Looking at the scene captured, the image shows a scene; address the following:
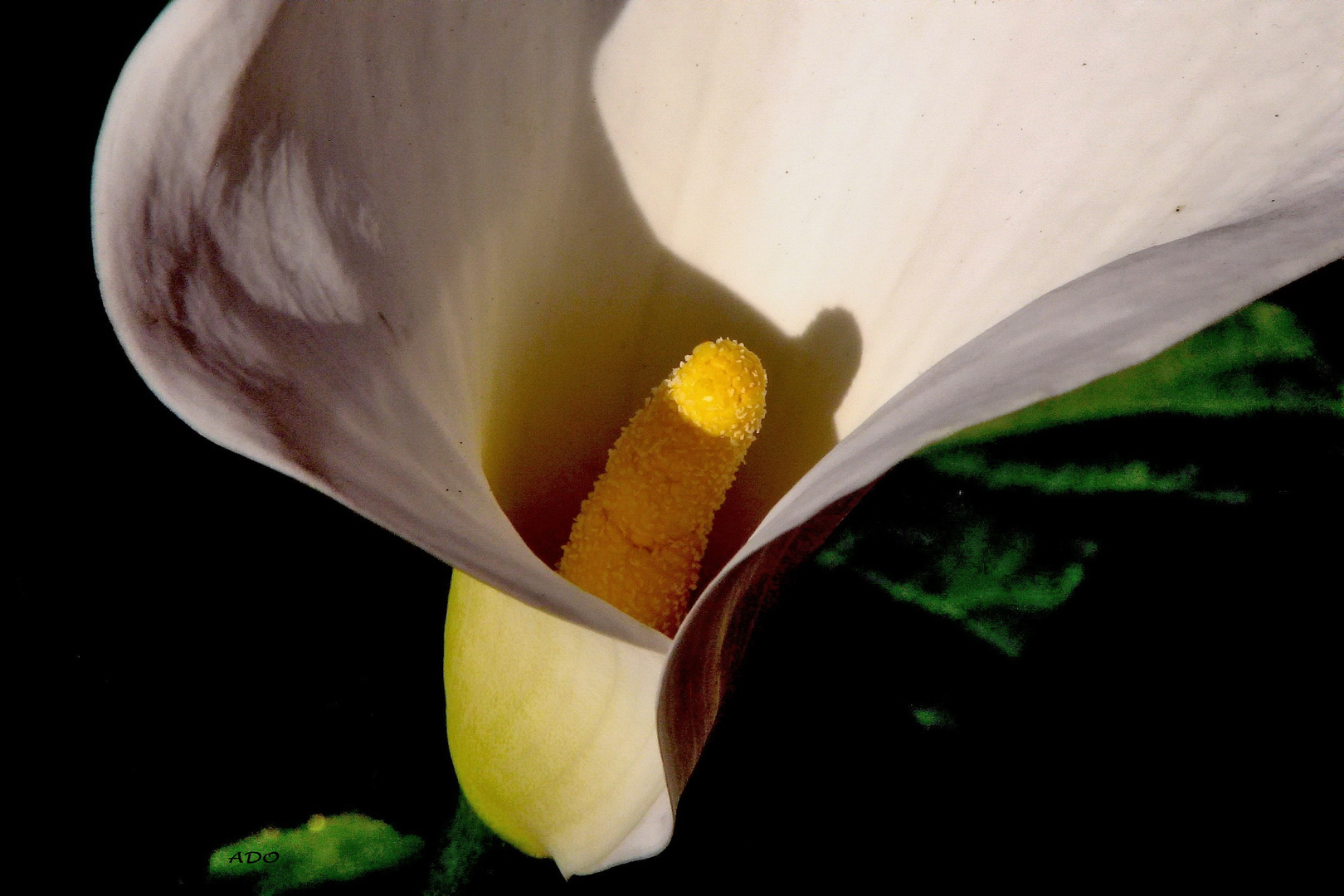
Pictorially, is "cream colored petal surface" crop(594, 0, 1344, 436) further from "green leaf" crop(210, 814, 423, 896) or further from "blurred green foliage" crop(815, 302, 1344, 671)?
"green leaf" crop(210, 814, 423, 896)

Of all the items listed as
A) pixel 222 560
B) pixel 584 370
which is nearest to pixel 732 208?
pixel 584 370

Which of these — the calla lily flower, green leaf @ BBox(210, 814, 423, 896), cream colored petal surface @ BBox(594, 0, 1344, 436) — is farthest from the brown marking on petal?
green leaf @ BBox(210, 814, 423, 896)

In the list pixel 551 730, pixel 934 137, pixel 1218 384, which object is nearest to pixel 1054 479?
pixel 1218 384

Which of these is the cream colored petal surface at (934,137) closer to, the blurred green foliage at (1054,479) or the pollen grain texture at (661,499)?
the pollen grain texture at (661,499)

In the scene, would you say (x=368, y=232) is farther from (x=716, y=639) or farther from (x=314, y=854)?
(x=314, y=854)

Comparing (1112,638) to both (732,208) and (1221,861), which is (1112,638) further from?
(732,208)
